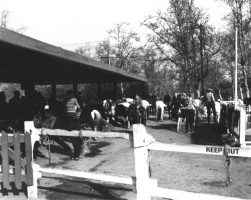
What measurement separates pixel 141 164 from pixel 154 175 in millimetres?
2567

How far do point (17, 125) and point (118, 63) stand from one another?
40.0 metres

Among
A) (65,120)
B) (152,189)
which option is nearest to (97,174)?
(152,189)

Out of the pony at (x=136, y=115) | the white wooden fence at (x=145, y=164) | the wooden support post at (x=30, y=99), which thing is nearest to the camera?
the white wooden fence at (x=145, y=164)

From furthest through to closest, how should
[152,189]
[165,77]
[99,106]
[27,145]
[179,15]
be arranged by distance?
[165,77] < [179,15] < [99,106] < [27,145] < [152,189]

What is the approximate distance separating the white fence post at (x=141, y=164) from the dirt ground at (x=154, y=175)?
1.03m

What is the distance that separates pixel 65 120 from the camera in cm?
885

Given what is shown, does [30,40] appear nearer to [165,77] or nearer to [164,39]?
[164,39]

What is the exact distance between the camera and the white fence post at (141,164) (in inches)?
155

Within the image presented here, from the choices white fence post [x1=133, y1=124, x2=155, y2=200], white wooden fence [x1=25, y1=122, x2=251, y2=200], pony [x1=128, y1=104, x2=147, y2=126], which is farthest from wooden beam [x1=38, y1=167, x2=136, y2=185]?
pony [x1=128, y1=104, x2=147, y2=126]

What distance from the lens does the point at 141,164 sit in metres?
3.97

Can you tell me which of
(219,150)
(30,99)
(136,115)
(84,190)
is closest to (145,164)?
(219,150)

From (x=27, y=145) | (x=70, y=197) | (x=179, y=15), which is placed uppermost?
(x=179, y=15)

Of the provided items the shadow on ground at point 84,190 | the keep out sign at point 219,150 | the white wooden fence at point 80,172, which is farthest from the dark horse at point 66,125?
the keep out sign at point 219,150

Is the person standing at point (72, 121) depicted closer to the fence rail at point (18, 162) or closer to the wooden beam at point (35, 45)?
the wooden beam at point (35, 45)
